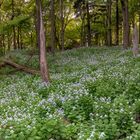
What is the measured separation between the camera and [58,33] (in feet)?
171

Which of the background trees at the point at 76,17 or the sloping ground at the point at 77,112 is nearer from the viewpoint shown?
the sloping ground at the point at 77,112

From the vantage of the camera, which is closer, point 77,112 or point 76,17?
point 77,112

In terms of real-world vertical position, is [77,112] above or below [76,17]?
below

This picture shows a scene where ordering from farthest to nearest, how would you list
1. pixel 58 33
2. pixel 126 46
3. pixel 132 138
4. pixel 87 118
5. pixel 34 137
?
pixel 58 33 < pixel 126 46 < pixel 87 118 < pixel 34 137 < pixel 132 138

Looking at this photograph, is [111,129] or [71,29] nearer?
[111,129]

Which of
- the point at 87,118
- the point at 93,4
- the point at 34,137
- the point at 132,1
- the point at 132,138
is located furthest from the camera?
the point at 93,4

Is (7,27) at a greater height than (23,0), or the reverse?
(23,0)

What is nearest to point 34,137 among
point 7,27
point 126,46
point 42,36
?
point 42,36

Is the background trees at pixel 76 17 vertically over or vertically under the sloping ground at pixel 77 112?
over

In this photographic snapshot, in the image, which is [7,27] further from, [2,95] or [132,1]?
[132,1]

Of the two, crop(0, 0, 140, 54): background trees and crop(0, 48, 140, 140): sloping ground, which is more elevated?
crop(0, 0, 140, 54): background trees

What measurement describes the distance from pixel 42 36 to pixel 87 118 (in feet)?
26.6

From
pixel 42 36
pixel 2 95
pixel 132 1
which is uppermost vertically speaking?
pixel 132 1

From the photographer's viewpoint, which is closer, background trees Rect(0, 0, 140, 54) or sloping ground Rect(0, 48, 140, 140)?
sloping ground Rect(0, 48, 140, 140)
